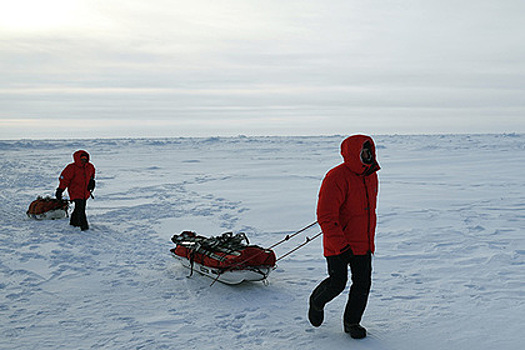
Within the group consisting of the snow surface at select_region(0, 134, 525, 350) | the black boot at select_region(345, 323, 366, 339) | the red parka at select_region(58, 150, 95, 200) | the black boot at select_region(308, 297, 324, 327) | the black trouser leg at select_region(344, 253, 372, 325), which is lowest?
the snow surface at select_region(0, 134, 525, 350)

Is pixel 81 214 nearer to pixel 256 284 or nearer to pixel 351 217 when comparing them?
pixel 256 284

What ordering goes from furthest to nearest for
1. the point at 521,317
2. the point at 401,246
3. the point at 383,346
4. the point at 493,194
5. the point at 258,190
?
the point at 258,190 → the point at 493,194 → the point at 401,246 → the point at 521,317 → the point at 383,346

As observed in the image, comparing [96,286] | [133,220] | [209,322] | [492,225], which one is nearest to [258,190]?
[133,220]

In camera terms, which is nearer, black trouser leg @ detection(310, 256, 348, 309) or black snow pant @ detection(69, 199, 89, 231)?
black trouser leg @ detection(310, 256, 348, 309)

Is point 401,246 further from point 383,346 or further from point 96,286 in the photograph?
point 96,286

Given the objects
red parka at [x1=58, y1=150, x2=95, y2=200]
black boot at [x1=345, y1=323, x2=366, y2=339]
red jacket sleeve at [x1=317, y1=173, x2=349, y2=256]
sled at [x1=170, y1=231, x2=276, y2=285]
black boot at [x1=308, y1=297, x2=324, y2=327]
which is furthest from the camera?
red parka at [x1=58, y1=150, x2=95, y2=200]

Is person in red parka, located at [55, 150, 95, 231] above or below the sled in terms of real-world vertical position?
above

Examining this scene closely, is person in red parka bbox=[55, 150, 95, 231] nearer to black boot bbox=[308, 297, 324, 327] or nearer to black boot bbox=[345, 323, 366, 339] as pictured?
black boot bbox=[308, 297, 324, 327]

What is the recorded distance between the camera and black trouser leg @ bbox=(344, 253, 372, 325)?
11.9ft

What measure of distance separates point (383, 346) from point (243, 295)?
1796 millimetres

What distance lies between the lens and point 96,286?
5383 millimetres

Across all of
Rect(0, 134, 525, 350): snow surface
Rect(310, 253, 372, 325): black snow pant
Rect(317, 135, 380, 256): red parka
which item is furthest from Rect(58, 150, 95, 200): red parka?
Rect(317, 135, 380, 256): red parka

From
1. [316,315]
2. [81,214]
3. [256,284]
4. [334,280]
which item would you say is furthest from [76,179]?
[334,280]

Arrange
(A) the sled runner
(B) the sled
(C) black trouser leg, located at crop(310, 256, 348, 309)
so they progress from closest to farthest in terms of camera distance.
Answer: (C) black trouser leg, located at crop(310, 256, 348, 309)
(B) the sled
(A) the sled runner
